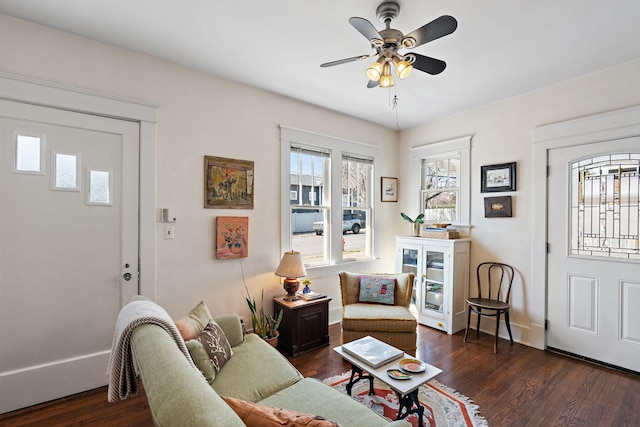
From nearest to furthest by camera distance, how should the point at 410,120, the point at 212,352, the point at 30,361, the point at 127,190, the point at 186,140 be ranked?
the point at 212,352 → the point at 30,361 → the point at 127,190 → the point at 186,140 → the point at 410,120

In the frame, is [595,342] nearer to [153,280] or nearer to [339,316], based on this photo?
[339,316]

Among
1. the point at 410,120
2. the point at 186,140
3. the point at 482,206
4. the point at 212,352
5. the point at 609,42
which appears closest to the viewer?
the point at 212,352

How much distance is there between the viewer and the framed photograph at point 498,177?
3422mm

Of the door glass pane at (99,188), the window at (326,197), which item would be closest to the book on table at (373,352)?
the window at (326,197)

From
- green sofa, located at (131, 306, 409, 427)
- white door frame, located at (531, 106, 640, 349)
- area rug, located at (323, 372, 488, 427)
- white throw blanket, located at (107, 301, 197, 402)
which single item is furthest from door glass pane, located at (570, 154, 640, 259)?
white throw blanket, located at (107, 301, 197, 402)

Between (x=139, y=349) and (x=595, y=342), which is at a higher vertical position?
(x=139, y=349)

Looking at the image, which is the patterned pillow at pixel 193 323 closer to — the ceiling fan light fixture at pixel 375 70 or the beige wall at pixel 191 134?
the beige wall at pixel 191 134

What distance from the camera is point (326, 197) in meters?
3.91

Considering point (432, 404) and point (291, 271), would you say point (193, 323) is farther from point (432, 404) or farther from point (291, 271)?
point (432, 404)

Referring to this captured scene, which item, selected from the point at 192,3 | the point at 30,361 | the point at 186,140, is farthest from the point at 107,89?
the point at 30,361

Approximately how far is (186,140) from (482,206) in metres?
3.43

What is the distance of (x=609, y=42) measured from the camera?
2.35 meters

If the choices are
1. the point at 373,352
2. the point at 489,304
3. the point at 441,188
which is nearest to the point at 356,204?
the point at 441,188

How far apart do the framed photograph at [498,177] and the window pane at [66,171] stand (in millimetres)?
4122
